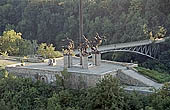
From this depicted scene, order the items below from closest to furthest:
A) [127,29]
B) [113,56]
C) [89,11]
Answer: [113,56] < [127,29] < [89,11]

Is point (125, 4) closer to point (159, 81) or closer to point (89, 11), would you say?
point (89, 11)

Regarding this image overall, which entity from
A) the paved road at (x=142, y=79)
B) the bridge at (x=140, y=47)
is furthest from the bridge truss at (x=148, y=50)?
the paved road at (x=142, y=79)

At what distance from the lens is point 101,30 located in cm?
3850

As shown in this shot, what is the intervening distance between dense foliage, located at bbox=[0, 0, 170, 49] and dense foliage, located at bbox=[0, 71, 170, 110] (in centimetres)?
1933

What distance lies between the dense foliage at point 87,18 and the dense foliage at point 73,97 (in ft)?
63.4

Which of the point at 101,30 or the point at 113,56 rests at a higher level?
the point at 101,30

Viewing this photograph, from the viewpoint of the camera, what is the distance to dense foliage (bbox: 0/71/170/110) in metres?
12.4

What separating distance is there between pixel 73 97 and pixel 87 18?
92.8 feet

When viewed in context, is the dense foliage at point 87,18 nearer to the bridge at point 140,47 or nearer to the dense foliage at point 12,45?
the bridge at point 140,47

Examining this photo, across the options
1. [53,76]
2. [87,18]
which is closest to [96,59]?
[53,76]

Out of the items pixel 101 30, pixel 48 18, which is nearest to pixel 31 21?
pixel 48 18

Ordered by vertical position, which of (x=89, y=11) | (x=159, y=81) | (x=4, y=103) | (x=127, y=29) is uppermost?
(x=89, y=11)

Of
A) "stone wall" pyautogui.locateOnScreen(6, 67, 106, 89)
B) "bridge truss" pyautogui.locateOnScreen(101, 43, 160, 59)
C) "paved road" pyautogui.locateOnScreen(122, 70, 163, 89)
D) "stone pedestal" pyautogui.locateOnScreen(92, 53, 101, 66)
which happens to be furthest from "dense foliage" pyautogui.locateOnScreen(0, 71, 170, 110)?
"bridge truss" pyautogui.locateOnScreen(101, 43, 160, 59)

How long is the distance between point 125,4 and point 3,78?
25.7 m
